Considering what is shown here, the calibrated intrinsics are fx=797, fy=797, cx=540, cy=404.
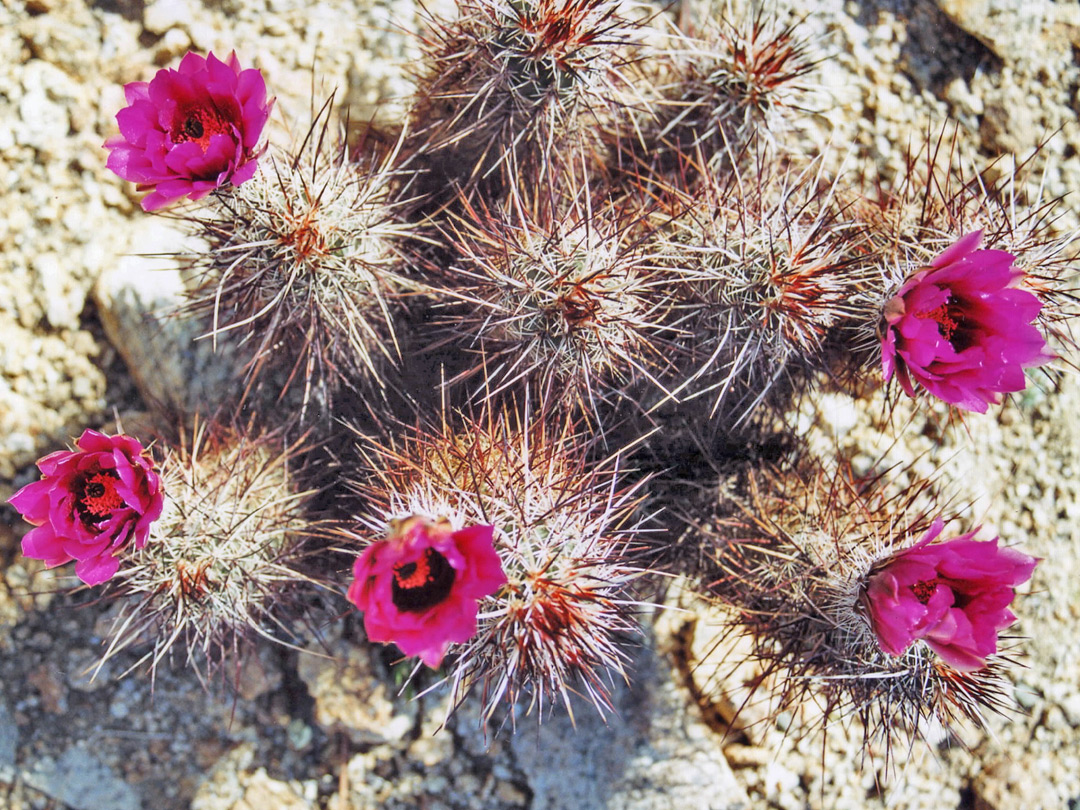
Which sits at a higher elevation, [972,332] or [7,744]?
Answer: [972,332]

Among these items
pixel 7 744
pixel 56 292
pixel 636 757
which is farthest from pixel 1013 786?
pixel 56 292

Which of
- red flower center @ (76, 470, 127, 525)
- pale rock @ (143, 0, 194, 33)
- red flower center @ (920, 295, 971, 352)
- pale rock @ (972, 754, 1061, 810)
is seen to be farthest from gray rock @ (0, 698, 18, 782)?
pale rock @ (972, 754, 1061, 810)

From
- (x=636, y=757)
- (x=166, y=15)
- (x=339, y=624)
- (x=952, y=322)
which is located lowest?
(x=339, y=624)

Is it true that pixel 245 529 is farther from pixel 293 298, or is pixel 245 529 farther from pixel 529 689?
pixel 529 689

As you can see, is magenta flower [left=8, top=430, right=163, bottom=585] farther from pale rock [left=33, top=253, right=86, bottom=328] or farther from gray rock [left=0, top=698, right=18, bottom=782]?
gray rock [left=0, top=698, right=18, bottom=782]

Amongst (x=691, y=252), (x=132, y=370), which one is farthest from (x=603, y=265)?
(x=132, y=370)

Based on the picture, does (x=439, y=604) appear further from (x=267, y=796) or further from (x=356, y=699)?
(x=267, y=796)

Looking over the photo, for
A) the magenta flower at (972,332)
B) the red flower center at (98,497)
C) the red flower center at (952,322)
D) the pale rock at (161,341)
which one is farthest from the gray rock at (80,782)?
the red flower center at (952,322)
